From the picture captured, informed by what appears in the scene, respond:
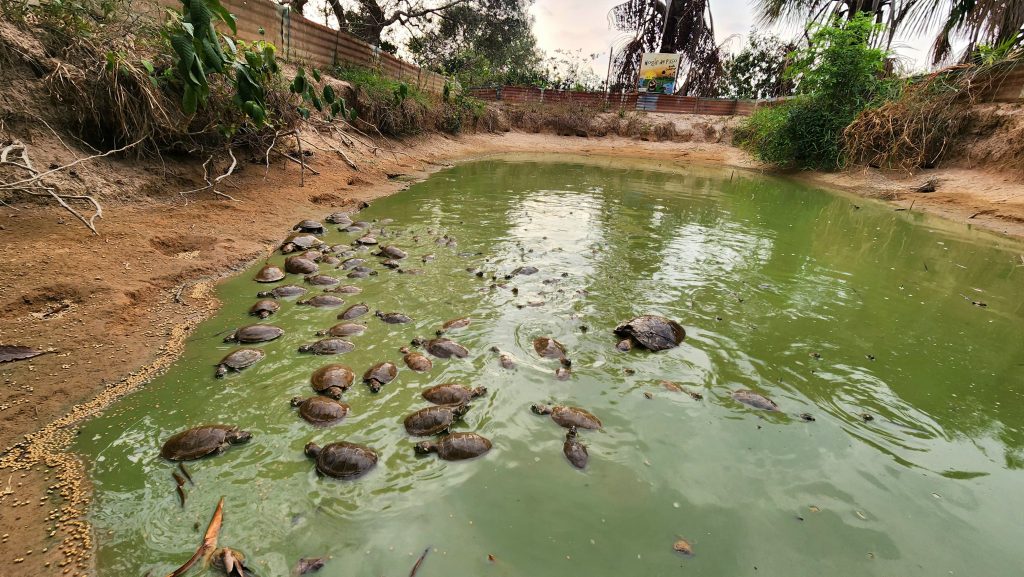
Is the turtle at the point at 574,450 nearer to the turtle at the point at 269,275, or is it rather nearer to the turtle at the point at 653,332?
the turtle at the point at 653,332

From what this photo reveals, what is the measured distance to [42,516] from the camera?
219cm

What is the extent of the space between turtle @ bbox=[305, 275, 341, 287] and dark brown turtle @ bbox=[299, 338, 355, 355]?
4.56ft

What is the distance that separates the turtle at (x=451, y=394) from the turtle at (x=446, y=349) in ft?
1.52

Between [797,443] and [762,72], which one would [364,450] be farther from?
[762,72]

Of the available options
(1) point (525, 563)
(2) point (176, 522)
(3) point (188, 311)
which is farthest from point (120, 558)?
(3) point (188, 311)

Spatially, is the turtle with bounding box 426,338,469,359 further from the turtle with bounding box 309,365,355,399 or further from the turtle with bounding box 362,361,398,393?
the turtle with bounding box 309,365,355,399

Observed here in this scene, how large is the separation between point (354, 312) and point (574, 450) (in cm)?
264

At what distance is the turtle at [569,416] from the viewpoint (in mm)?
3047

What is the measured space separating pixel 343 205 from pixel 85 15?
14.8 feet

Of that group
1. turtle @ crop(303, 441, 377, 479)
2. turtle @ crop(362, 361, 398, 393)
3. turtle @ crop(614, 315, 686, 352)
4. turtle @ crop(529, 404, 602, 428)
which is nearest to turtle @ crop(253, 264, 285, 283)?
turtle @ crop(362, 361, 398, 393)

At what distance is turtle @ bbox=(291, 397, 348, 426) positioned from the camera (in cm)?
296

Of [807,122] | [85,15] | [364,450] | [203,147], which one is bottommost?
[364,450]

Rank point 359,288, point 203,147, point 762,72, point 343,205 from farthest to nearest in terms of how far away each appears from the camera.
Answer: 1. point 762,72
2. point 343,205
3. point 203,147
4. point 359,288

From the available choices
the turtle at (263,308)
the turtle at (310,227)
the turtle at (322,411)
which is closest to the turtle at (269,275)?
the turtle at (263,308)
